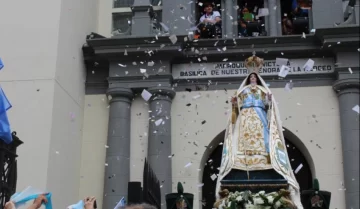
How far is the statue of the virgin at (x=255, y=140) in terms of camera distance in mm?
10367

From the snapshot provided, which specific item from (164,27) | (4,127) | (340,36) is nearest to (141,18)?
(164,27)

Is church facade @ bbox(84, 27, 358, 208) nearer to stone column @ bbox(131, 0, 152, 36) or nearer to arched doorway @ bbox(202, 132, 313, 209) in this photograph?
arched doorway @ bbox(202, 132, 313, 209)

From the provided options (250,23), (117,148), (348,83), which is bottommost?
(117,148)

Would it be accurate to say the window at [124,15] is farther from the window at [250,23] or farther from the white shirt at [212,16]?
the window at [250,23]

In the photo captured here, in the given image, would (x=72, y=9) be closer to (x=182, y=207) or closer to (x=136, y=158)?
(x=136, y=158)

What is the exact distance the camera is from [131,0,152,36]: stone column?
14.3m

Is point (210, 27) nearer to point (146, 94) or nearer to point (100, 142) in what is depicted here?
point (146, 94)

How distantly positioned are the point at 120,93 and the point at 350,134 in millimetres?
5091

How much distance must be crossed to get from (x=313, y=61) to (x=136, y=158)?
15.0 feet

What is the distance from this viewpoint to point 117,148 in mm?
13430

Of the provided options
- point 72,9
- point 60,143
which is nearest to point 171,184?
point 60,143

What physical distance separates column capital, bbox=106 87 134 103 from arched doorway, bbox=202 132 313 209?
7.42 feet

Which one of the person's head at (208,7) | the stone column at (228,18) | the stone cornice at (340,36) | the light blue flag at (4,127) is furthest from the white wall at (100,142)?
the light blue flag at (4,127)

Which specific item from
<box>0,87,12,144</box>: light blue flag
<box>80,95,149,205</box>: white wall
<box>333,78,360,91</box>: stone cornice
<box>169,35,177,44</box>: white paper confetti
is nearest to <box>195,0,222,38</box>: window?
<box>169,35,177,44</box>: white paper confetti
